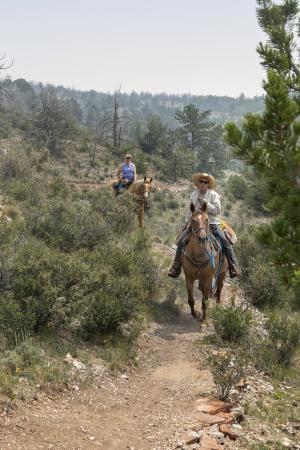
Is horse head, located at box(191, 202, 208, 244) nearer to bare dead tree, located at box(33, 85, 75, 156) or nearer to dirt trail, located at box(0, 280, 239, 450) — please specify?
dirt trail, located at box(0, 280, 239, 450)

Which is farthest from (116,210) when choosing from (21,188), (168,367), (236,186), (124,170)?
(236,186)

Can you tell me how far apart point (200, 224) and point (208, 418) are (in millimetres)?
4166

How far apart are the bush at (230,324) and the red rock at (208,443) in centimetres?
335

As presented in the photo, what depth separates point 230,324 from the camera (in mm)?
8172

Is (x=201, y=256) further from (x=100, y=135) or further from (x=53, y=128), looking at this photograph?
(x=100, y=135)

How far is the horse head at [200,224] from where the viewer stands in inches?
346

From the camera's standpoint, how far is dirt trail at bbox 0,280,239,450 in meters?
4.72

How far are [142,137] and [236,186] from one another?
13.4m

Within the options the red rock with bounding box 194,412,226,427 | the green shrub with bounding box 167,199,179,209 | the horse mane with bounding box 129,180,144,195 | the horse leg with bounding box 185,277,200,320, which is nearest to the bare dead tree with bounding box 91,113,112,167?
the green shrub with bounding box 167,199,179,209

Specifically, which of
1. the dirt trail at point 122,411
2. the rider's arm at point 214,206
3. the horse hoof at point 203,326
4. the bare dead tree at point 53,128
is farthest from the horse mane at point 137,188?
the bare dead tree at point 53,128

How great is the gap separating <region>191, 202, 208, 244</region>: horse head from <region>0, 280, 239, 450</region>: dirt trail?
228cm

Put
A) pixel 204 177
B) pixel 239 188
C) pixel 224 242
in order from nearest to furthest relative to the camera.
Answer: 1. pixel 204 177
2. pixel 224 242
3. pixel 239 188

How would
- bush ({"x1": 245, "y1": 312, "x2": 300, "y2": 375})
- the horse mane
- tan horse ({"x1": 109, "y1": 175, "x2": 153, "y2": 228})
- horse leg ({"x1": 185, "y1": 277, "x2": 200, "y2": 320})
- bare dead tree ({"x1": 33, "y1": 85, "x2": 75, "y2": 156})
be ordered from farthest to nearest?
bare dead tree ({"x1": 33, "y1": 85, "x2": 75, "y2": 156}) → the horse mane → tan horse ({"x1": 109, "y1": 175, "x2": 153, "y2": 228}) → horse leg ({"x1": 185, "y1": 277, "x2": 200, "y2": 320}) → bush ({"x1": 245, "y1": 312, "x2": 300, "y2": 375})

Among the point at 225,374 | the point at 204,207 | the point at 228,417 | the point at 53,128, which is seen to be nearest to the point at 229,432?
the point at 228,417
